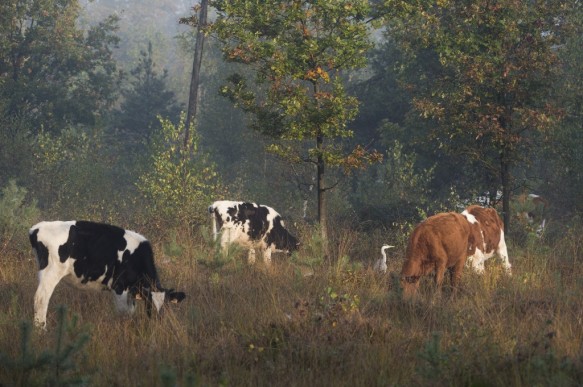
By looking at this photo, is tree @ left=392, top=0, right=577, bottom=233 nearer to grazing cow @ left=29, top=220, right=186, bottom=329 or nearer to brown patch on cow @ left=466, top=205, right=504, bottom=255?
brown patch on cow @ left=466, top=205, right=504, bottom=255

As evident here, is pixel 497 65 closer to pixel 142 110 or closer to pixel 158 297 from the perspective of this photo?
pixel 158 297

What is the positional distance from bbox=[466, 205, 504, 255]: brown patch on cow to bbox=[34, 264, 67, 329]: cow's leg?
7346 millimetres

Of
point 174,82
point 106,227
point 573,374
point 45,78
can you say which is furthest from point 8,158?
point 174,82

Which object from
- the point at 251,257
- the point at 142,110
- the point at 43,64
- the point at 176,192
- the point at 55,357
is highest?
the point at 142,110

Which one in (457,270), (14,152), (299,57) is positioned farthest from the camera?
(14,152)

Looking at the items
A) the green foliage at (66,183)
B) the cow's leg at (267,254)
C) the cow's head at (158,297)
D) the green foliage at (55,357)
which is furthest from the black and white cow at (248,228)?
the green foliage at (55,357)

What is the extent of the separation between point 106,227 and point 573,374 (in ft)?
21.9

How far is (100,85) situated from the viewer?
3300 centimetres

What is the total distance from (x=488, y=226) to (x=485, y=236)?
23 centimetres

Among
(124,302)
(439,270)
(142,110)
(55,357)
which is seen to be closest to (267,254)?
(439,270)

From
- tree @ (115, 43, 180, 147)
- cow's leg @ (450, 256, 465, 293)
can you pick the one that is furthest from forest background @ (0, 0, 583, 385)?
tree @ (115, 43, 180, 147)

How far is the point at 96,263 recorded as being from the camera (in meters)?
10.6

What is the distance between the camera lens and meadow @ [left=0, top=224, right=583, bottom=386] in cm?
689

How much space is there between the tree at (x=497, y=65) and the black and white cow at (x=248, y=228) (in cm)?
425
